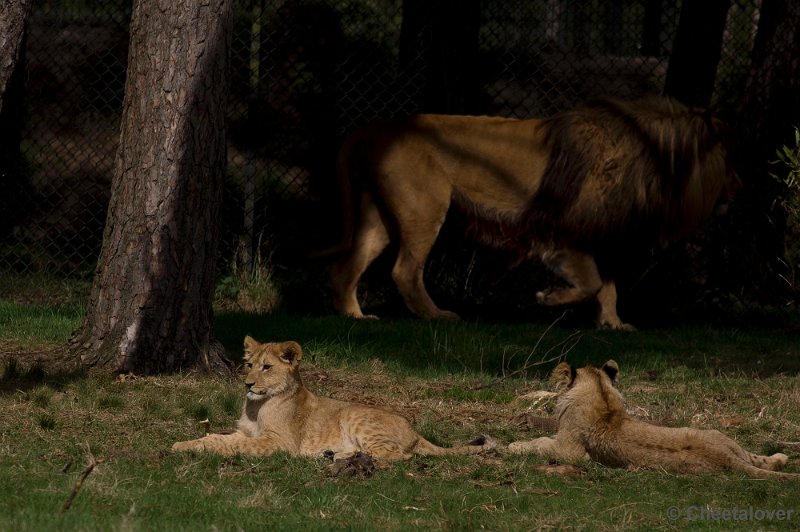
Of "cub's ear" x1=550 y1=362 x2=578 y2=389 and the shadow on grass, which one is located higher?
"cub's ear" x1=550 y1=362 x2=578 y2=389

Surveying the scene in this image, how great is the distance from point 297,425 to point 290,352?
1.26 ft

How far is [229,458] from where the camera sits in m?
6.27

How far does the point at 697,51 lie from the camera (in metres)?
12.1

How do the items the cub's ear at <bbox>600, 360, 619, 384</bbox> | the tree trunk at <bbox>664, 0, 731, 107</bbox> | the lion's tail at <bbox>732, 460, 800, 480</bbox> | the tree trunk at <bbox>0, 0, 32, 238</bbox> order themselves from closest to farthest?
the lion's tail at <bbox>732, 460, 800, 480</bbox>, the cub's ear at <bbox>600, 360, 619, 384</bbox>, the tree trunk at <bbox>664, 0, 731, 107</bbox>, the tree trunk at <bbox>0, 0, 32, 238</bbox>

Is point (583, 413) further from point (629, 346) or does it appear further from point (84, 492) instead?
point (629, 346)

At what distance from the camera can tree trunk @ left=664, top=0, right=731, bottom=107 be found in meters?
12.0

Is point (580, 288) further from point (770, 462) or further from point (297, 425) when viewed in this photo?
point (297, 425)

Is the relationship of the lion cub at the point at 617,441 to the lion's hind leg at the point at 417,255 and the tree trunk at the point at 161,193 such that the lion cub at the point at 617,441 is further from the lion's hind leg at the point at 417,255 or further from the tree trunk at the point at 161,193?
the lion's hind leg at the point at 417,255

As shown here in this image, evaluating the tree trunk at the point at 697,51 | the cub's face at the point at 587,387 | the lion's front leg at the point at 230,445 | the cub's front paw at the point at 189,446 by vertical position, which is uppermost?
the tree trunk at the point at 697,51

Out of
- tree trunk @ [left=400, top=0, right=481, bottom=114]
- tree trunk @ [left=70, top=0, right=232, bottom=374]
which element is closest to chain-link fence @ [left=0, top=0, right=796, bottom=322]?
tree trunk @ [left=400, top=0, right=481, bottom=114]

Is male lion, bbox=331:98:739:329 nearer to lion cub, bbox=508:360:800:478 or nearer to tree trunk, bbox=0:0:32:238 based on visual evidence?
tree trunk, bbox=0:0:32:238

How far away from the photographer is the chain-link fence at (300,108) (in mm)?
12078

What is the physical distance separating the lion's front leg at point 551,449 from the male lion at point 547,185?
456 centimetres

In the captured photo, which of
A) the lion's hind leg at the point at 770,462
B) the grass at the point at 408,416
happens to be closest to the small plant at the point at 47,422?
the grass at the point at 408,416
